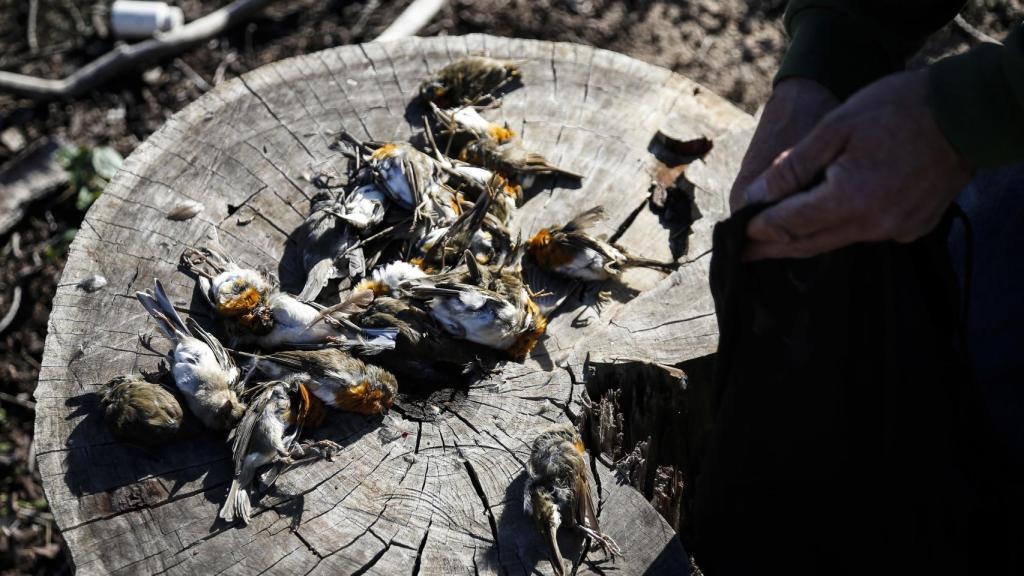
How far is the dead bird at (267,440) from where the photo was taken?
2197 millimetres

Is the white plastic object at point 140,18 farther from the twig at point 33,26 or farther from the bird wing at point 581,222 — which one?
the bird wing at point 581,222

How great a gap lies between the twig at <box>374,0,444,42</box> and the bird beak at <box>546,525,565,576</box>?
3.56m

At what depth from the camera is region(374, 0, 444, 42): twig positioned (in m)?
4.93

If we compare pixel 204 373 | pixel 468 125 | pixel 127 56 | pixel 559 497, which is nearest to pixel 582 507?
pixel 559 497

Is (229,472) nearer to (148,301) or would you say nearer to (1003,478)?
(148,301)

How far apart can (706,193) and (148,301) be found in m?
1.95

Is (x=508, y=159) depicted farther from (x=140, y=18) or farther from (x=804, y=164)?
(x=140, y=18)

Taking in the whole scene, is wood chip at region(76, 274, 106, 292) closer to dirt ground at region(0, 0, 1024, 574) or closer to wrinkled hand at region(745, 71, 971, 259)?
dirt ground at region(0, 0, 1024, 574)

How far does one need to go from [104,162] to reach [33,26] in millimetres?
1512

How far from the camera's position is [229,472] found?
2262 mm

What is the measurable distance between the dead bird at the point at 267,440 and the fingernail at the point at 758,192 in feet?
4.32

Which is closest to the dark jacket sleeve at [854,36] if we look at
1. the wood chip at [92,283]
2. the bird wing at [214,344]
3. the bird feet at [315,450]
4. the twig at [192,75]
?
the bird feet at [315,450]

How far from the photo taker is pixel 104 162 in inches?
170

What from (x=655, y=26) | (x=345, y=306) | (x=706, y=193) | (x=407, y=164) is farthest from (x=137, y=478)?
(x=655, y=26)
